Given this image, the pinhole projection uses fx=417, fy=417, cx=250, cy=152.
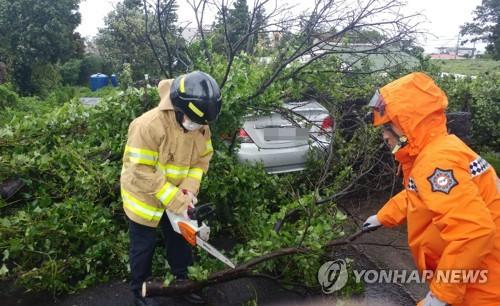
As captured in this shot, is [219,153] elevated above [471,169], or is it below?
below

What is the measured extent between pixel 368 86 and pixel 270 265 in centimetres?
285

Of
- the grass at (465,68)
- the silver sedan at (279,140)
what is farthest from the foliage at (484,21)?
the silver sedan at (279,140)

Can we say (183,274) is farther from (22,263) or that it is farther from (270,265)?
(22,263)

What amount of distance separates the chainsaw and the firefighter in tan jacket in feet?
0.23

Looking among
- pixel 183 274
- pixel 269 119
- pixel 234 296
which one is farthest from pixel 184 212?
pixel 269 119

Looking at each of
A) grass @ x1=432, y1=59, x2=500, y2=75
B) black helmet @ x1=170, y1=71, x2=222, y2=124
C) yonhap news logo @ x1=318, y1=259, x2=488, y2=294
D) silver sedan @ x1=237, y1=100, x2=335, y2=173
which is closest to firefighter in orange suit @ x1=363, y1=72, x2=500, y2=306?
yonhap news logo @ x1=318, y1=259, x2=488, y2=294

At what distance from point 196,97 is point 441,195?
144 centimetres

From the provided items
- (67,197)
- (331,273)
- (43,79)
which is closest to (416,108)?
(331,273)

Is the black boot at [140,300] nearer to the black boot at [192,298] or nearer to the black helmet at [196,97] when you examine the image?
the black boot at [192,298]

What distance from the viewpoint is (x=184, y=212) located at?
104 inches

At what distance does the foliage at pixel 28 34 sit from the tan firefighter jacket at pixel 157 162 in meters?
21.5

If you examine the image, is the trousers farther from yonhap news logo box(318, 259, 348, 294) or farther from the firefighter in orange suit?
the firefighter in orange suit

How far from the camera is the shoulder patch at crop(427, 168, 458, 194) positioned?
1679 millimetres

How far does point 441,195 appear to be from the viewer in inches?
66.5
